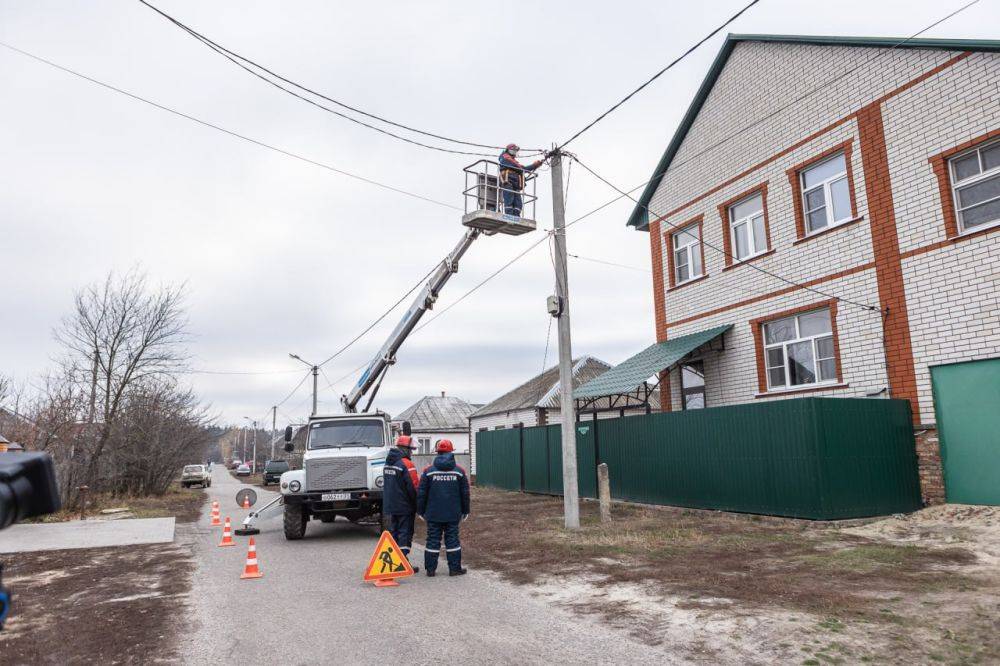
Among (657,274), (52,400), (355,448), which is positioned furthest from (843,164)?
(52,400)

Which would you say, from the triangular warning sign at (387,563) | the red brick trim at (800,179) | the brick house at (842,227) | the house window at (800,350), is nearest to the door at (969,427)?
the brick house at (842,227)

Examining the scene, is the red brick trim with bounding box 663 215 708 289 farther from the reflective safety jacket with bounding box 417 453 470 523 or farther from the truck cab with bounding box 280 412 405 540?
the reflective safety jacket with bounding box 417 453 470 523

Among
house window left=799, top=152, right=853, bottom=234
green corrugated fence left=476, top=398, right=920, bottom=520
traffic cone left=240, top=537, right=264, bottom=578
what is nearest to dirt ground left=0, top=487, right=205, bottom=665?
traffic cone left=240, top=537, right=264, bottom=578

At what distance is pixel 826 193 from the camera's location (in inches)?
552

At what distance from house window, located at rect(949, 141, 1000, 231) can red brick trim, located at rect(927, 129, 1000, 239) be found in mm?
84

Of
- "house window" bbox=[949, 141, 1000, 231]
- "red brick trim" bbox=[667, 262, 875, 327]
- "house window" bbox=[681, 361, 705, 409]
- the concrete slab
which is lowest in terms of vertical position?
the concrete slab

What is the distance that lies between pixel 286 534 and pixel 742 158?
13176 mm

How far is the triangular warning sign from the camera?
26.3 ft

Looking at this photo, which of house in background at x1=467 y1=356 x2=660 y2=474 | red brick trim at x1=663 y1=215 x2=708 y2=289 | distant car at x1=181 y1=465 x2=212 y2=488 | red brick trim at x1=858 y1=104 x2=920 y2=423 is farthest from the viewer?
distant car at x1=181 y1=465 x2=212 y2=488

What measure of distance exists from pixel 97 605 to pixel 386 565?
123 inches

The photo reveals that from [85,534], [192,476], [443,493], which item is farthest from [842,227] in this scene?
[192,476]

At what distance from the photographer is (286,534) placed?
12531mm

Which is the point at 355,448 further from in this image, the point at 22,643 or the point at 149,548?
the point at 22,643

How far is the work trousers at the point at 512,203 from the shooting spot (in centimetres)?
1358
